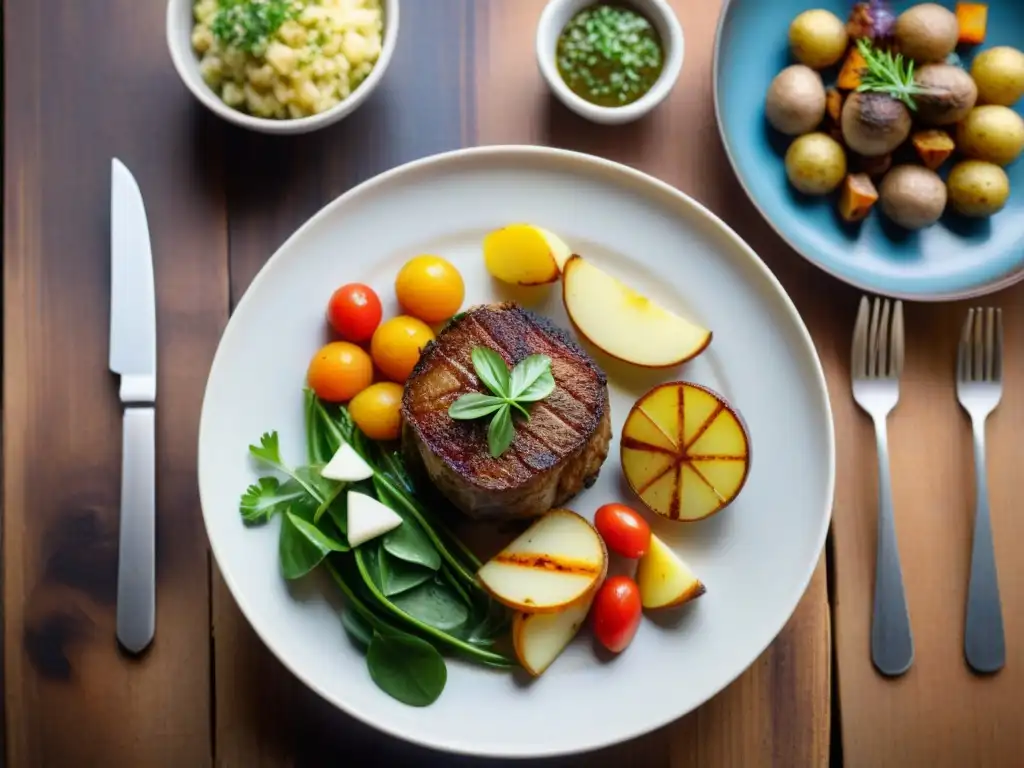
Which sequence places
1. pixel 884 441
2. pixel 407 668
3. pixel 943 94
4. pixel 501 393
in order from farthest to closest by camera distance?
pixel 884 441 → pixel 943 94 → pixel 407 668 → pixel 501 393

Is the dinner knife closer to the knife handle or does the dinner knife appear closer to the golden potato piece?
the knife handle

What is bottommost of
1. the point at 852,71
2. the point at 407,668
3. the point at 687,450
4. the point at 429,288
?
the point at 407,668

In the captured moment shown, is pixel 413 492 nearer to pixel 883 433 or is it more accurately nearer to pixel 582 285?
pixel 582 285

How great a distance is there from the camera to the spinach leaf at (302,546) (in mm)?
2102

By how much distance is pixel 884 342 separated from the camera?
235cm

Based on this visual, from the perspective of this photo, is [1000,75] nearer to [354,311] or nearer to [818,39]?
[818,39]

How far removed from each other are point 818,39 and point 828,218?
440mm

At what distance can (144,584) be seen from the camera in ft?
7.42

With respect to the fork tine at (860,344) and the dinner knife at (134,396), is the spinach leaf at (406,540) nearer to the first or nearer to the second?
the dinner knife at (134,396)

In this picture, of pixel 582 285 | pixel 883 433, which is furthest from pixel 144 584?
pixel 883 433

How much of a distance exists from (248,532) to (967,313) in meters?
1.89

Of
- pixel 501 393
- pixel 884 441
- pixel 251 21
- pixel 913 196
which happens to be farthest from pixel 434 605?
pixel 913 196

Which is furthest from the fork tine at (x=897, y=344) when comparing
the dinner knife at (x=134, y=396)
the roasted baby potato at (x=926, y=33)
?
the dinner knife at (x=134, y=396)

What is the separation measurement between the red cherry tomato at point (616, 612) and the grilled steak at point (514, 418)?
0.25m
